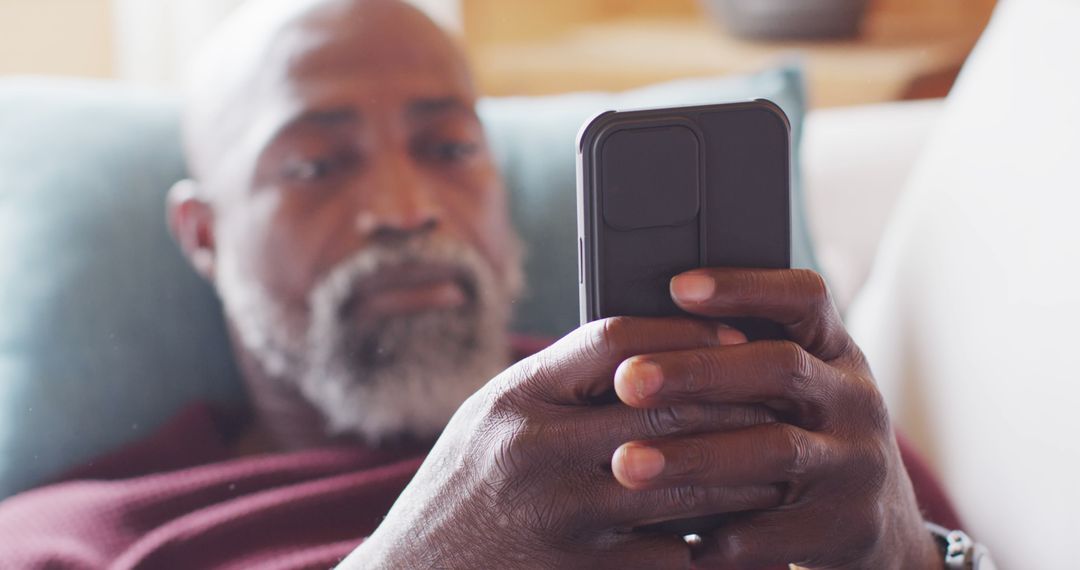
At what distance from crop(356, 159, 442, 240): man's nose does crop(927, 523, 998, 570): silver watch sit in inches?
13.4

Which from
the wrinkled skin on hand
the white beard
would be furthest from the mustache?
the wrinkled skin on hand

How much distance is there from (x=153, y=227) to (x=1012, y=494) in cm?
57

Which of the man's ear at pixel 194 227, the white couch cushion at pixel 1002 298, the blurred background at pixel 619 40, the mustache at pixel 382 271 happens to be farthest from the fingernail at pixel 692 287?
the blurred background at pixel 619 40

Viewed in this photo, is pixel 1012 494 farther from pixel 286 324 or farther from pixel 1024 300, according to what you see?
pixel 286 324

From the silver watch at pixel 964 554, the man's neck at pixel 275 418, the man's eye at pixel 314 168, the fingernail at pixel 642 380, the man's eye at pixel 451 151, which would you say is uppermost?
the man's eye at pixel 451 151

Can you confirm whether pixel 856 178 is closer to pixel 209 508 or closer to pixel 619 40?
pixel 619 40

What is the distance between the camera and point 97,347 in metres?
0.67

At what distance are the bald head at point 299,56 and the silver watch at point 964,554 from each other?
37cm

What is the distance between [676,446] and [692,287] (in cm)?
5

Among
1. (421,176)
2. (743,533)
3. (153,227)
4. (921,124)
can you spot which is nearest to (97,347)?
(153,227)

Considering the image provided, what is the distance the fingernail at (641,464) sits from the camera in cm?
31

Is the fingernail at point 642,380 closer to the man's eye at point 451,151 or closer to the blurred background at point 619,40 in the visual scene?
the man's eye at point 451,151

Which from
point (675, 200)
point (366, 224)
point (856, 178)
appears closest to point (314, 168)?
point (366, 224)

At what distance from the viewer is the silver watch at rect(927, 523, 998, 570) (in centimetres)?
48
